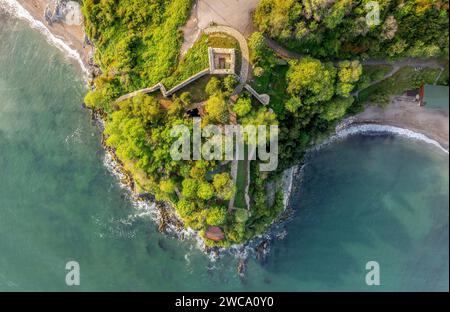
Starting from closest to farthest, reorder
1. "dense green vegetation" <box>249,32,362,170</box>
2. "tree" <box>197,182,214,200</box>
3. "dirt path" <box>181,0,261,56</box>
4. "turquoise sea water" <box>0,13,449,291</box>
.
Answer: "dense green vegetation" <box>249,32,362,170</box>
"dirt path" <box>181,0,261,56</box>
"tree" <box>197,182,214,200</box>
"turquoise sea water" <box>0,13,449,291</box>

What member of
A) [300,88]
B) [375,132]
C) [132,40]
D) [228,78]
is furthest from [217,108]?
[375,132]

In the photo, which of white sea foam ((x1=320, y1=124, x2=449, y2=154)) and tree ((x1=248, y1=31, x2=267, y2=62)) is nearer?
tree ((x1=248, y1=31, x2=267, y2=62))

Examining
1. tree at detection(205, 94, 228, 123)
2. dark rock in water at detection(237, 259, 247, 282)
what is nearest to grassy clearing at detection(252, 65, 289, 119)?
tree at detection(205, 94, 228, 123)

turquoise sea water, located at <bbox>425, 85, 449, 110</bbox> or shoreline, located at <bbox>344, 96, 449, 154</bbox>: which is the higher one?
turquoise sea water, located at <bbox>425, 85, 449, 110</bbox>

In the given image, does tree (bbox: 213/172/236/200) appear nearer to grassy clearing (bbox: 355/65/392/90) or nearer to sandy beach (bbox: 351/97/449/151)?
grassy clearing (bbox: 355/65/392/90)

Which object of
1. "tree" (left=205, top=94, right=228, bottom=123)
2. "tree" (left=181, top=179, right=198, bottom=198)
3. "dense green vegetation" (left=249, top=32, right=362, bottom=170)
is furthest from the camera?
"tree" (left=181, top=179, right=198, bottom=198)

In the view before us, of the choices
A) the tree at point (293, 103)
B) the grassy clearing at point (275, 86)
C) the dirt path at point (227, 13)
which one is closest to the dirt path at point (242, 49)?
the dirt path at point (227, 13)

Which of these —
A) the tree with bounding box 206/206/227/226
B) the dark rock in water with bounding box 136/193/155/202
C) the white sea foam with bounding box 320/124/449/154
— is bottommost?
the tree with bounding box 206/206/227/226

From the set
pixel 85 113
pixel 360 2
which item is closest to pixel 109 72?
pixel 85 113
